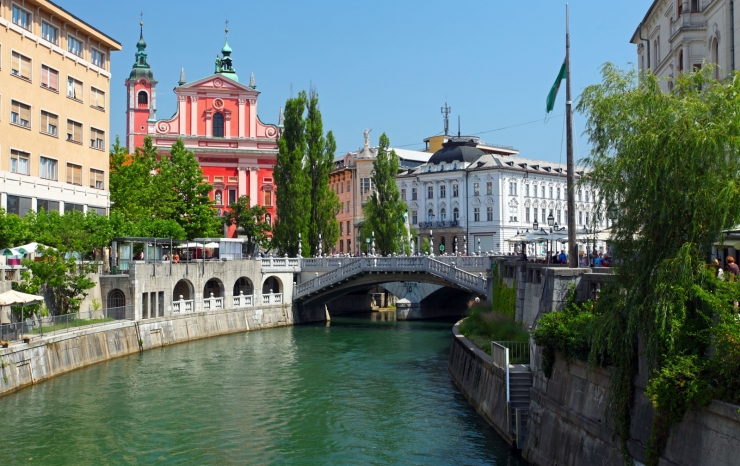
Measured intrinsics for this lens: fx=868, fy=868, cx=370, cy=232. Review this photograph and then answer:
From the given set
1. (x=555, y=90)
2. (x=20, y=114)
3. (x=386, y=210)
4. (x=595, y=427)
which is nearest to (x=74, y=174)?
(x=20, y=114)

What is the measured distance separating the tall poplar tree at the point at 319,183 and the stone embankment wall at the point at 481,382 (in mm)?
34664

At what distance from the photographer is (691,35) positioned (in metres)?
36.1

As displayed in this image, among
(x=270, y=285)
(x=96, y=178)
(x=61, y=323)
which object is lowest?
(x=61, y=323)

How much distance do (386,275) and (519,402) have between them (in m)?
37.5

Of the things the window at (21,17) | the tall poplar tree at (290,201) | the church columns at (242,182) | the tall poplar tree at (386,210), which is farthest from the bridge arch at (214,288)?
the church columns at (242,182)

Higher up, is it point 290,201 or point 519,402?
point 290,201

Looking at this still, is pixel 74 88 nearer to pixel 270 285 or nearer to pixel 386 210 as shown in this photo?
pixel 270 285

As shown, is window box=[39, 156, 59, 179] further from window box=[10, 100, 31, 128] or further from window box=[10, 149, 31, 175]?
window box=[10, 100, 31, 128]

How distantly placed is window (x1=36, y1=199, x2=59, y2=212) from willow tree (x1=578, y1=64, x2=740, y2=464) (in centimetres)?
3846

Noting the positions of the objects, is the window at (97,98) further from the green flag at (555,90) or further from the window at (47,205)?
the green flag at (555,90)

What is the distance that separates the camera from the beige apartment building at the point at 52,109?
47438 millimetres

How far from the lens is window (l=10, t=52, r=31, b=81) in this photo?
47375mm

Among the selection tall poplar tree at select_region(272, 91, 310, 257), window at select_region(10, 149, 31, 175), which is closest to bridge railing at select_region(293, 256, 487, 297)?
tall poplar tree at select_region(272, 91, 310, 257)

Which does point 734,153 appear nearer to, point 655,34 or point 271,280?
point 655,34
